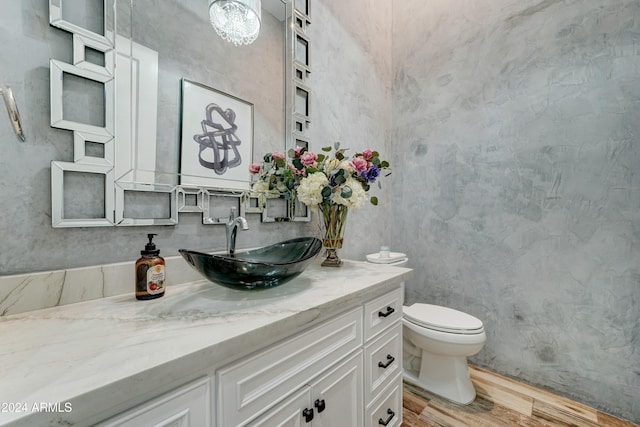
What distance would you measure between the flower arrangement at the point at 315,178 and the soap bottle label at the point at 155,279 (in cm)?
52

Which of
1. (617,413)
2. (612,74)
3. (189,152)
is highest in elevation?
(612,74)

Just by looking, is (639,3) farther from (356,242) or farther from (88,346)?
(88,346)

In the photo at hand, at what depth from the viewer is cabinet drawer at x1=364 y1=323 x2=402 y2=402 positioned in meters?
0.99

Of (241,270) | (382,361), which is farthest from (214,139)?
(382,361)

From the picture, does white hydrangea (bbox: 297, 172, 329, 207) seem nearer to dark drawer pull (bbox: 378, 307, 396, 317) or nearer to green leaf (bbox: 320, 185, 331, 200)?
green leaf (bbox: 320, 185, 331, 200)

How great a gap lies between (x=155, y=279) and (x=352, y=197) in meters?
0.81

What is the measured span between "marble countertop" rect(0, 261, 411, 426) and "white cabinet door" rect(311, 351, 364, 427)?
7.9 inches

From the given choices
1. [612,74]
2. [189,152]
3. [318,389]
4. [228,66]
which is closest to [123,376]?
[318,389]

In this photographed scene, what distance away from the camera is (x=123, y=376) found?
A: 0.40 metres

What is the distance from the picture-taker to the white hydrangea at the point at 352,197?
1185 millimetres

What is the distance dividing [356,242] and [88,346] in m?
1.51

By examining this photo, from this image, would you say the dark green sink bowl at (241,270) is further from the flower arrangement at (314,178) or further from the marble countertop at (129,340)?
the flower arrangement at (314,178)

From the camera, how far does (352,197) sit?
1.18 m

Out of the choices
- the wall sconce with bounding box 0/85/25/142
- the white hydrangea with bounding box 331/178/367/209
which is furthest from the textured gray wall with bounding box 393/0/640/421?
the wall sconce with bounding box 0/85/25/142
